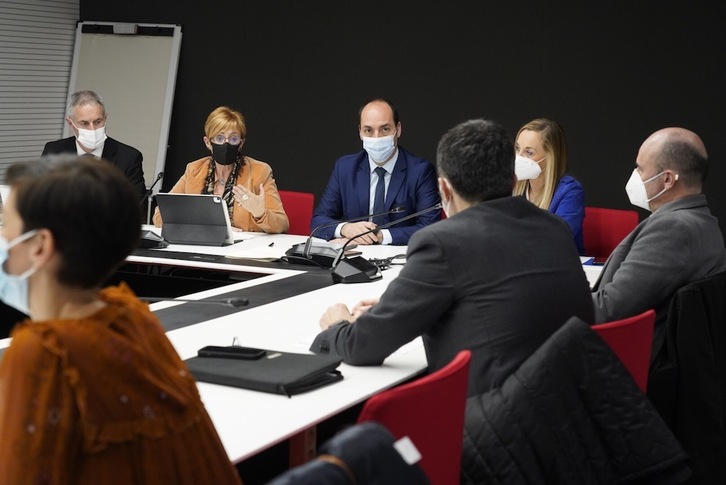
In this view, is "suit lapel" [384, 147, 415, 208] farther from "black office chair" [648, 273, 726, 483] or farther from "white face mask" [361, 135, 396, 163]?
"black office chair" [648, 273, 726, 483]

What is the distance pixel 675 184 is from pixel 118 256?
243cm

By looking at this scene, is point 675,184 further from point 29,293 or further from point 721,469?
point 29,293

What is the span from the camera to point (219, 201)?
478 centimetres

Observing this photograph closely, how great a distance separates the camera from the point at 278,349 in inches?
113

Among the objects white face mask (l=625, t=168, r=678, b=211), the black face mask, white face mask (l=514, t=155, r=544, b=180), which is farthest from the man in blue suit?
white face mask (l=625, t=168, r=678, b=211)

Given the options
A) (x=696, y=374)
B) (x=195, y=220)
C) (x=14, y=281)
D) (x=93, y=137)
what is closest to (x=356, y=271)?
(x=195, y=220)

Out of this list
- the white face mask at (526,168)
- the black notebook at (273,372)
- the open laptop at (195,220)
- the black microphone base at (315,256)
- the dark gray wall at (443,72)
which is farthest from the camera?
the dark gray wall at (443,72)

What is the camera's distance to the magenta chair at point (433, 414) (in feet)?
6.16

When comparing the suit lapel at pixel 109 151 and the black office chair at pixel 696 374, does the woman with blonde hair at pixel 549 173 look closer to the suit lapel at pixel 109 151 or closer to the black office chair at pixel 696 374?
the black office chair at pixel 696 374

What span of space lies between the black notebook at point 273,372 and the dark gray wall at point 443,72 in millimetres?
4050

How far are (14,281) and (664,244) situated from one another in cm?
227

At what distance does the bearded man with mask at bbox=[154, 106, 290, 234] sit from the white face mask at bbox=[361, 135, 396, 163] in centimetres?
53

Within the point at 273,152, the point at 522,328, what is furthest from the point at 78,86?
the point at 522,328

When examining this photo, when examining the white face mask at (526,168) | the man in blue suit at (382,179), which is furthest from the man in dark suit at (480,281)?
the man in blue suit at (382,179)
